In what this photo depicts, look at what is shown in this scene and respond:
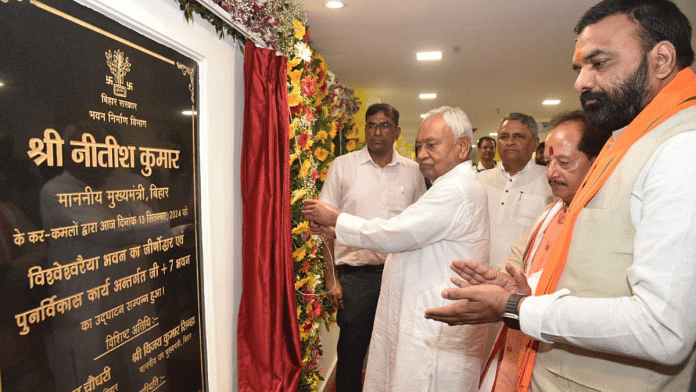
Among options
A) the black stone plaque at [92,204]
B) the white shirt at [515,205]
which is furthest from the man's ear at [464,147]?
the black stone plaque at [92,204]

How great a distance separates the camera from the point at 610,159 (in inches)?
41.1

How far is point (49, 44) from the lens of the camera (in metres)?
0.93

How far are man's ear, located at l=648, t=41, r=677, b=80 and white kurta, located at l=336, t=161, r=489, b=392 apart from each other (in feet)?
3.02

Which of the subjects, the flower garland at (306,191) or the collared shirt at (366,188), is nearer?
the flower garland at (306,191)

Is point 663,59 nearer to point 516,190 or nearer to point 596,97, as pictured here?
point 596,97

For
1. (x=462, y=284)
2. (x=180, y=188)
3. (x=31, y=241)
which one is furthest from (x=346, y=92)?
(x=31, y=241)

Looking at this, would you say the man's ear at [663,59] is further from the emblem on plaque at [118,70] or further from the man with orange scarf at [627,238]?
the emblem on plaque at [118,70]

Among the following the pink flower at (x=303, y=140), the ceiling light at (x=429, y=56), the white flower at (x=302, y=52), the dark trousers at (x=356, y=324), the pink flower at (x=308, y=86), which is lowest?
the dark trousers at (x=356, y=324)

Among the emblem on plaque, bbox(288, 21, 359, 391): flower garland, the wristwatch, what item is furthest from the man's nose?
bbox(288, 21, 359, 391): flower garland

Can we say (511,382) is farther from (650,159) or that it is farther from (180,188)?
(180,188)

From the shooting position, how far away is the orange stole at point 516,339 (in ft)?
5.49

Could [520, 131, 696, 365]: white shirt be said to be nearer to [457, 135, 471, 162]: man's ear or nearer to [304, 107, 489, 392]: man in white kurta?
[304, 107, 489, 392]: man in white kurta

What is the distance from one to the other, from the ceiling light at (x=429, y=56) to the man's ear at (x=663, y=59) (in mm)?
2822

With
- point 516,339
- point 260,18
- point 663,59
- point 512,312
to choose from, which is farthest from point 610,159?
point 260,18
